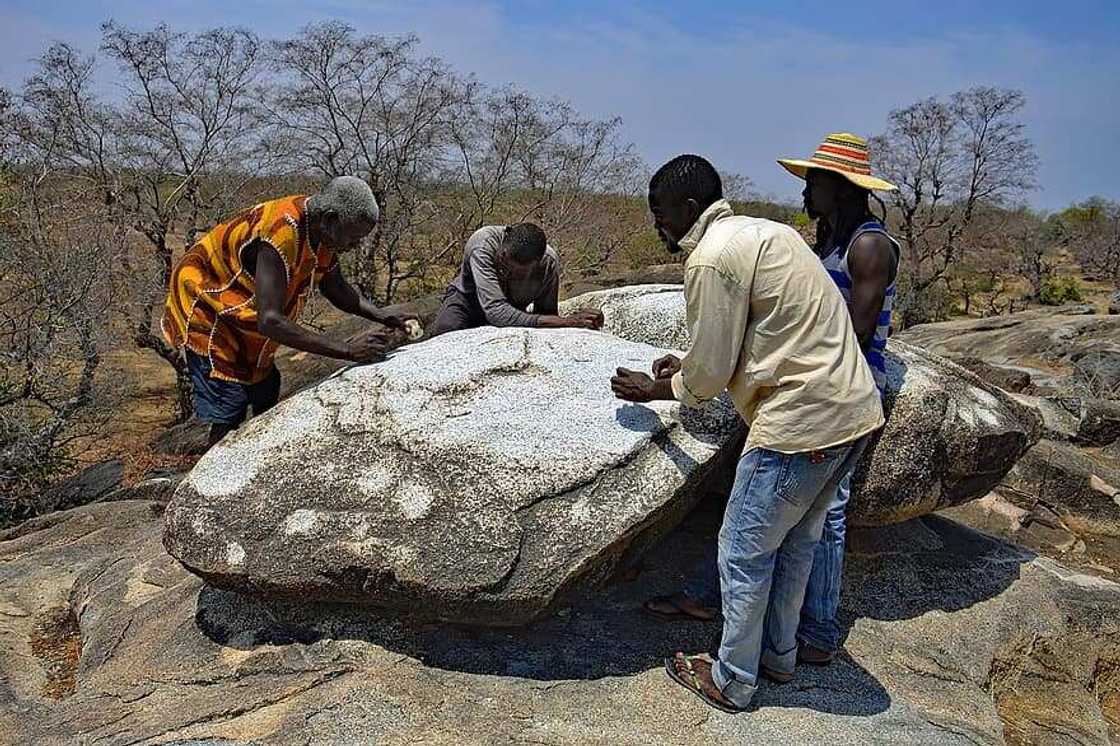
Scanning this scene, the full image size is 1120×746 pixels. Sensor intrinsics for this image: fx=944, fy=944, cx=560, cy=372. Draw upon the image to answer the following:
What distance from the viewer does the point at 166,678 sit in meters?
3.12

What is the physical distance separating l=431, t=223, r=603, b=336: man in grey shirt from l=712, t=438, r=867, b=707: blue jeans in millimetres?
1535

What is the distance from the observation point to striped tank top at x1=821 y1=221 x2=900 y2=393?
3027 millimetres

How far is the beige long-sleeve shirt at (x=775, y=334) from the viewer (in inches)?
99.7

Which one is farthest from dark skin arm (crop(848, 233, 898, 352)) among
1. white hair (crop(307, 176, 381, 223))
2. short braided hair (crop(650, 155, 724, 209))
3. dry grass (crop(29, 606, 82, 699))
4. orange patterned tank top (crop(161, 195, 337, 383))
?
dry grass (crop(29, 606, 82, 699))

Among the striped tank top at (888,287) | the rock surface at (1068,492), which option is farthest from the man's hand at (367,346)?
the rock surface at (1068,492)

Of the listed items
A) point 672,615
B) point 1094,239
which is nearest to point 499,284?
point 672,615

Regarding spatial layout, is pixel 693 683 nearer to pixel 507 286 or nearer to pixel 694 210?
pixel 694 210

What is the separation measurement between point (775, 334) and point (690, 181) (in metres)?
0.50

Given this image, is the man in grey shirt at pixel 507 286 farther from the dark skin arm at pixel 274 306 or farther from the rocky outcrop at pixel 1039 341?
the rocky outcrop at pixel 1039 341

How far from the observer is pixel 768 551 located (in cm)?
280

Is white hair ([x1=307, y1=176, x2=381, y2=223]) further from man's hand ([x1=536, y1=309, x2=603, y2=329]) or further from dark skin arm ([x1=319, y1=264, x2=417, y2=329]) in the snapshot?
man's hand ([x1=536, y1=309, x2=603, y2=329])

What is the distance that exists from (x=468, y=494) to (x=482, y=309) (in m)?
1.60

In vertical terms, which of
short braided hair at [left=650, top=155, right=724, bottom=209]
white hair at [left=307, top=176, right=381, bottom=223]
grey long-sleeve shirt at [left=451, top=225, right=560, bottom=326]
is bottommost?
grey long-sleeve shirt at [left=451, top=225, right=560, bottom=326]

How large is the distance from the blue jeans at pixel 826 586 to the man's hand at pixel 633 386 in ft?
2.43
